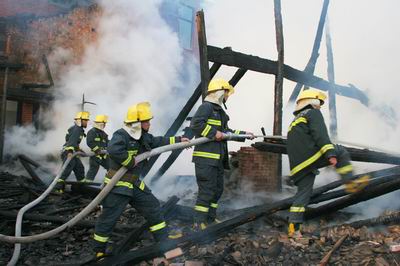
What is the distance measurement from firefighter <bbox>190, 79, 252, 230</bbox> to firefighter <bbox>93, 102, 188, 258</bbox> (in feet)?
1.96

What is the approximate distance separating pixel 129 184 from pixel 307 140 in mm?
1934

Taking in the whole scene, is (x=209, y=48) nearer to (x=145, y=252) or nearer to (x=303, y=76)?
(x=303, y=76)

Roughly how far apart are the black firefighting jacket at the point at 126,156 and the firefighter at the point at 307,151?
1.62 meters

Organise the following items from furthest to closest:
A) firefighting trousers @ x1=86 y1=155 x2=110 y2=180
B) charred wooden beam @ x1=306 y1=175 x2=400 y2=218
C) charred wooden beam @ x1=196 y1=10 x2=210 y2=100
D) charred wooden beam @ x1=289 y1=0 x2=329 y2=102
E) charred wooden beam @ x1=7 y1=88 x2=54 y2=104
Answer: charred wooden beam @ x1=7 y1=88 x2=54 y2=104 → firefighting trousers @ x1=86 y1=155 x2=110 y2=180 → charred wooden beam @ x1=289 y1=0 x2=329 y2=102 → charred wooden beam @ x1=196 y1=10 x2=210 y2=100 → charred wooden beam @ x1=306 y1=175 x2=400 y2=218

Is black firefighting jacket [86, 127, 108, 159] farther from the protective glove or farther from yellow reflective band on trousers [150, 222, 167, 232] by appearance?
the protective glove

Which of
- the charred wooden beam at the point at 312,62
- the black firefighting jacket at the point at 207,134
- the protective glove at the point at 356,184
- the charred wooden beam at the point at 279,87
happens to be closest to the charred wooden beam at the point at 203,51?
the black firefighting jacket at the point at 207,134

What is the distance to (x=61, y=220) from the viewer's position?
16.9 ft

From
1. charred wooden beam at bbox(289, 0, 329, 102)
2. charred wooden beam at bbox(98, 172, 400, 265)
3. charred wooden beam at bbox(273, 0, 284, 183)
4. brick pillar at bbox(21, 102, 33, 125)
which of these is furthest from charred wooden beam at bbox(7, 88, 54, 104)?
charred wooden beam at bbox(98, 172, 400, 265)

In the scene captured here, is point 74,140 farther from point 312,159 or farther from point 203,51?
point 312,159

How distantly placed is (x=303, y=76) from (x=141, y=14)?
8179mm

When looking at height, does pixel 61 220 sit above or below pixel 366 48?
below

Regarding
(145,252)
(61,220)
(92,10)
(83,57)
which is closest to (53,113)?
(83,57)

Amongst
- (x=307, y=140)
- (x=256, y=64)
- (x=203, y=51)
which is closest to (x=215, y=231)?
(x=307, y=140)

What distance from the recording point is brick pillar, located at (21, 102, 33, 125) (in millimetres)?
12547
